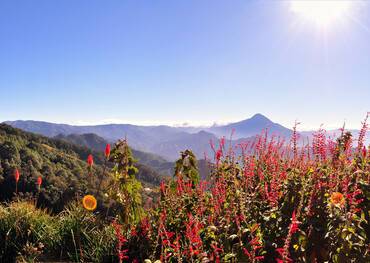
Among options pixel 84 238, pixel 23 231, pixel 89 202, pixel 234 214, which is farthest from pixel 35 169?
pixel 234 214

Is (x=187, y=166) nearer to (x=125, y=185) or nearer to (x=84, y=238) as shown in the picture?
(x=125, y=185)

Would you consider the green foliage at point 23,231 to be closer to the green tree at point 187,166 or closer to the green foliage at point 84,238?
the green foliage at point 84,238

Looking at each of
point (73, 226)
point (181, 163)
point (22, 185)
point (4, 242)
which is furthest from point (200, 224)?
point (22, 185)

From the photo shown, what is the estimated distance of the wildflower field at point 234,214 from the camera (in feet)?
8.93

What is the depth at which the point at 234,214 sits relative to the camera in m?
3.27

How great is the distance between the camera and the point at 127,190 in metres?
6.66

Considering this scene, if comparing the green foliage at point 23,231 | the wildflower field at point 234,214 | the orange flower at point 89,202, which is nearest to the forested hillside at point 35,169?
the green foliage at point 23,231

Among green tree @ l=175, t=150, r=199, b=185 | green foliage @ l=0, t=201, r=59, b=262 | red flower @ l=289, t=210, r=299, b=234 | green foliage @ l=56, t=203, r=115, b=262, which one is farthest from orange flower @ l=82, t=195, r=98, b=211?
red flower @ l=289, t=210, r=299, b=234

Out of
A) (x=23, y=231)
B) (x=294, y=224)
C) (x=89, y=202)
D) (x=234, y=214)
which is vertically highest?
(x=294, y=224)

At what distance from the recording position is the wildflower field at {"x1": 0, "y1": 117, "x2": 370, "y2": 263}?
272cm

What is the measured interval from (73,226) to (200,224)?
130 inches

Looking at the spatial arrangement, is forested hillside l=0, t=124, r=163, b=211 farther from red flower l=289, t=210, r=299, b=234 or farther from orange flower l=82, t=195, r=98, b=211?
red flower l=289, t=210, r=299, b=234

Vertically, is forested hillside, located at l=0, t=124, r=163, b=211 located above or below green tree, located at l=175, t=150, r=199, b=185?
below

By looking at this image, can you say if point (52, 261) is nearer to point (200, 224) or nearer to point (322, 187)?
point (200, 224)
